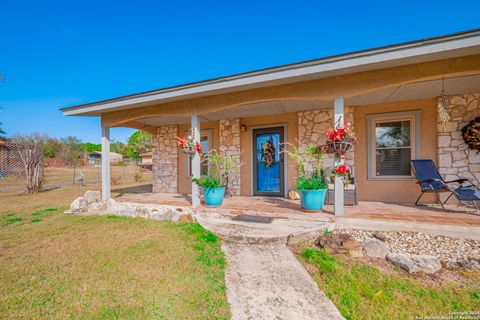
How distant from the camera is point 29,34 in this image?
784 centimetres

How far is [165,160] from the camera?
7.02 meters

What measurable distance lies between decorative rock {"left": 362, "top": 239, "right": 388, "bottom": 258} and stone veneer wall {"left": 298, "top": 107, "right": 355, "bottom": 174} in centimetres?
243

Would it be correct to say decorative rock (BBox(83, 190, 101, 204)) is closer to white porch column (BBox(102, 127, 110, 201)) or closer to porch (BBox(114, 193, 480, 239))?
white porch column (BBox(102, 127, 110, 201))

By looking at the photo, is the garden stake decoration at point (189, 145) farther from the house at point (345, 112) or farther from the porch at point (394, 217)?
the porch at point (394, 217)

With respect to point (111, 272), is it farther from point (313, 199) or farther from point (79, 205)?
point (79, 205)

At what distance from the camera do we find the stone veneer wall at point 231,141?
5.98 metres

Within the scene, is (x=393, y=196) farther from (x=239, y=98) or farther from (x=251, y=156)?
(x=239, y=98)

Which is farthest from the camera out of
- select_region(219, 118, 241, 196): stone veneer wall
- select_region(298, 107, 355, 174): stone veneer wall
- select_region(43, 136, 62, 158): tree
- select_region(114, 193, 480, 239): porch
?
select_region(43, 136, 62, 158): tree

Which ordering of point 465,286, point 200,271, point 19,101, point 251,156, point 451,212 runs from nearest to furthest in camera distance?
1. point 465,286
2. point 200,271
3. point 451,212
4. point 251,156
5. point 19,101

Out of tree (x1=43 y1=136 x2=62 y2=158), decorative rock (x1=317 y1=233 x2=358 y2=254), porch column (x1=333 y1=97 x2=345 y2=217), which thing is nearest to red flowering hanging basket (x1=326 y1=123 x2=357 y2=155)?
porch column (x1=333 y1=97 x2=345 y2=217)

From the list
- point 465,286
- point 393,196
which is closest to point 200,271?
point 465,286

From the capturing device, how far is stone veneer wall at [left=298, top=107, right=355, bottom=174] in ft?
16.3

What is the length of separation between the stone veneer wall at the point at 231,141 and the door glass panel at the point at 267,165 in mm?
573

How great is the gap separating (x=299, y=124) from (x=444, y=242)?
348 cm
